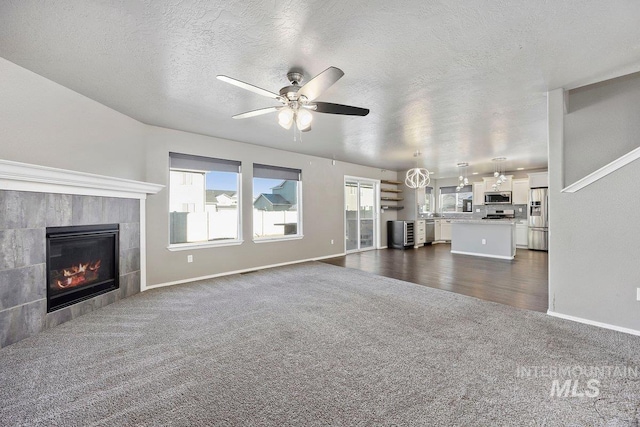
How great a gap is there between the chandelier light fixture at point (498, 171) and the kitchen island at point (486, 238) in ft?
5.02

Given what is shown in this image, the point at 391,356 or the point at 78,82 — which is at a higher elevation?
the point at 78,82

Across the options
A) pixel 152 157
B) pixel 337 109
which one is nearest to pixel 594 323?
pixel 337 109

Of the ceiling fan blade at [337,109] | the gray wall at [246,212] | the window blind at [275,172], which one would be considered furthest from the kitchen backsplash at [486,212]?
the ceiling fan blade at [337,109]

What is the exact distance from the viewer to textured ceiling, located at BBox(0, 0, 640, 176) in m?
1.76

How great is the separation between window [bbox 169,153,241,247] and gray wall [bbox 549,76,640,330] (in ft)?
15.5

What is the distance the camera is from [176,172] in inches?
176

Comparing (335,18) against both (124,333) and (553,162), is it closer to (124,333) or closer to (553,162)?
(553,162)

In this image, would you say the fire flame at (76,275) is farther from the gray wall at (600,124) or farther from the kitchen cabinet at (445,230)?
the kitchen cabinet at (445,230)

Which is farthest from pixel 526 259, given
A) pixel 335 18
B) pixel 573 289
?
pixel 335 18

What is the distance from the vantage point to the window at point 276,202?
5465 mm

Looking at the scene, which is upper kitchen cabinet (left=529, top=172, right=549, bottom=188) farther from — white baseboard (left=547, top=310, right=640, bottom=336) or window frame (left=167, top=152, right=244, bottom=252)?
window frame (left=167, top=152, right=244, bottom=252)

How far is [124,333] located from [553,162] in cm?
483

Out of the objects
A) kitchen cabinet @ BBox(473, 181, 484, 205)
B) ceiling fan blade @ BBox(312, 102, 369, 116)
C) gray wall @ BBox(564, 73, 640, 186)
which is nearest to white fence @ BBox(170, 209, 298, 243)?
ceiling fan blade @ BBox(312, 102, 369, 116)

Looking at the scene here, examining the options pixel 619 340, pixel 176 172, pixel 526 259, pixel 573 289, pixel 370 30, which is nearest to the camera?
pixel 370 30
